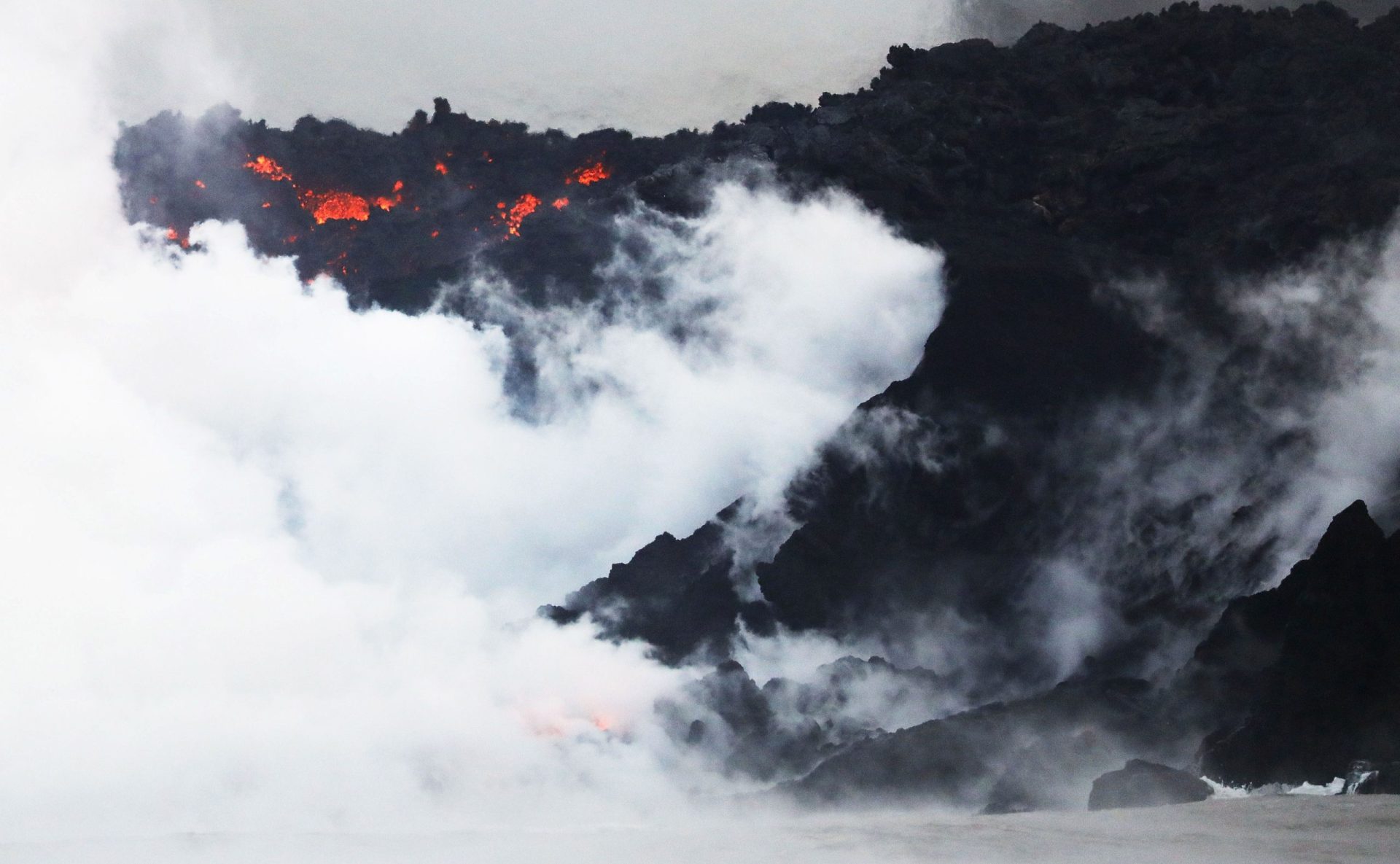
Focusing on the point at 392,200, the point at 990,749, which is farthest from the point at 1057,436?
the point at 392,200

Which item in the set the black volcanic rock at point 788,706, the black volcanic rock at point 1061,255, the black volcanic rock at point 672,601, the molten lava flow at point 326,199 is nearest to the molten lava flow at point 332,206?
the molten lava flow at point 326,199

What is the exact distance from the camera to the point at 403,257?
88.8 metres

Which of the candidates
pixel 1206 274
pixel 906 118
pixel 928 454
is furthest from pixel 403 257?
pixel 1206 274

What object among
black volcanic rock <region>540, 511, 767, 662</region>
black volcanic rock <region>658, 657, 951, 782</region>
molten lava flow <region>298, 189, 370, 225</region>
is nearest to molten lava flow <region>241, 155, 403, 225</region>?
molten lava flow <region>298, 189, 370, 225</region>

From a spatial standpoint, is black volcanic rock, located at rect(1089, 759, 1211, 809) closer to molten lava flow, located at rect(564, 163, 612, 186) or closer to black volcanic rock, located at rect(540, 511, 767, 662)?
black volcanic rock, located at rect(540, 511, 767, 662)

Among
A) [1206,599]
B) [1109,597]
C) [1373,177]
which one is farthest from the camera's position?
[1373,177]

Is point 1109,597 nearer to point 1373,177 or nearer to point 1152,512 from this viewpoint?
point 1152,512

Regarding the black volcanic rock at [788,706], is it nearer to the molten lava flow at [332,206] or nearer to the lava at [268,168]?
the molten lava flow at [332,206]

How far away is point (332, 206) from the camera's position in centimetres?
9700

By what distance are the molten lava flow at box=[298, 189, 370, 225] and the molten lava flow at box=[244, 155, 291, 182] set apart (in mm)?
2002

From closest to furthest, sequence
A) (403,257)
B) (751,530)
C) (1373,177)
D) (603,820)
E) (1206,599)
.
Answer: (603,820) → (1206,599) → (1373,177) → (751,530) → (403,257)

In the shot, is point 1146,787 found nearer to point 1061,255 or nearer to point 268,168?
point 1061,255

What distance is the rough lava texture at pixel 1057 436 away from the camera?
37.5m

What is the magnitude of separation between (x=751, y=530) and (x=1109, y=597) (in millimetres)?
15667
